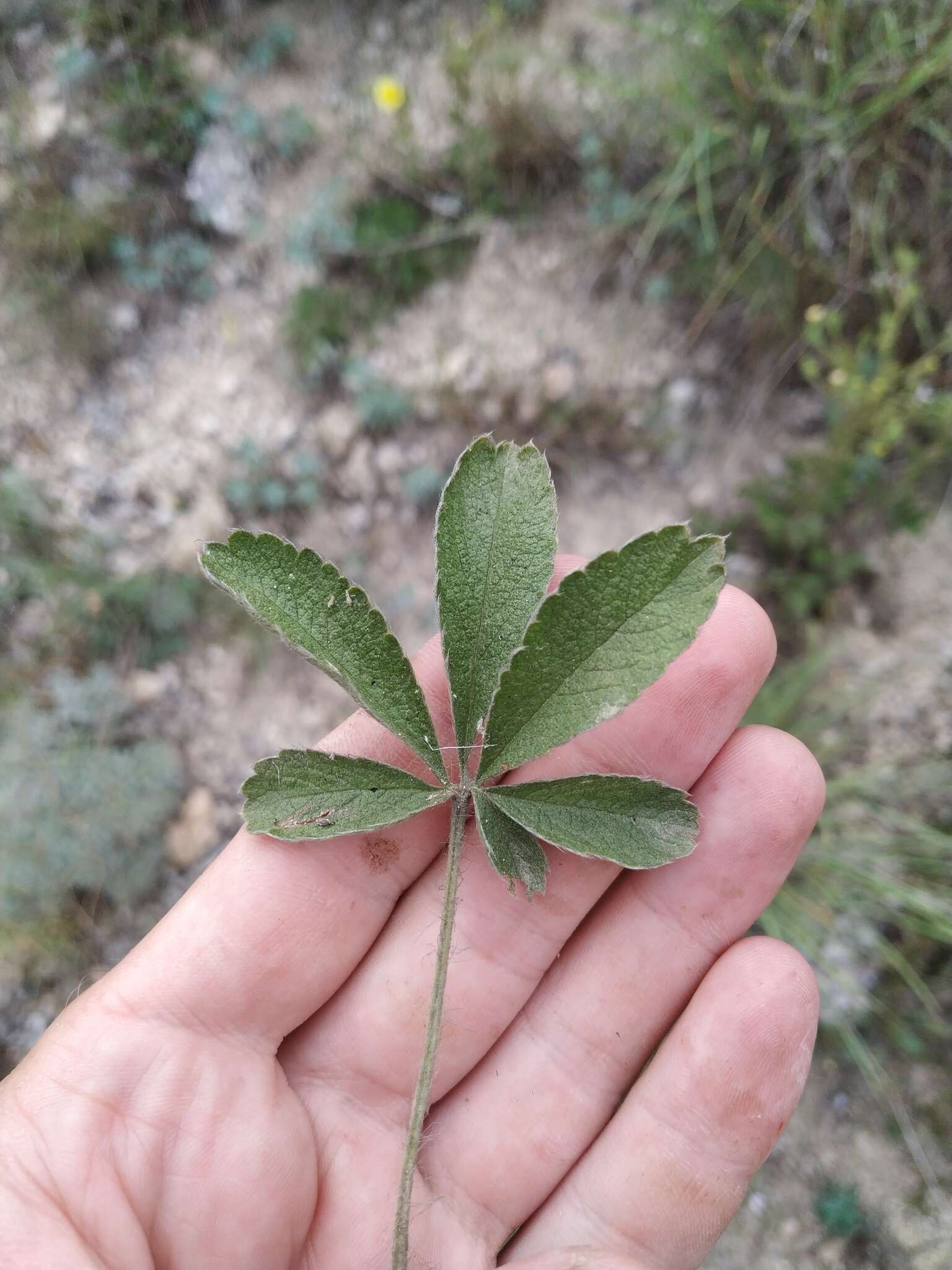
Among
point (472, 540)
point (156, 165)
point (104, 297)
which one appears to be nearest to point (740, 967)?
point (472, 540)

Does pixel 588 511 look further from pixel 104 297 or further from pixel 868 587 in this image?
pixel 104 297

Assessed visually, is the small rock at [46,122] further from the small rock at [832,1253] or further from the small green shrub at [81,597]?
the small rock at [832,1253]

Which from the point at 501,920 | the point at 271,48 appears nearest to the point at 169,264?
the point at 271,48

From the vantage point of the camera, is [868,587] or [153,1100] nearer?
[153,1100]

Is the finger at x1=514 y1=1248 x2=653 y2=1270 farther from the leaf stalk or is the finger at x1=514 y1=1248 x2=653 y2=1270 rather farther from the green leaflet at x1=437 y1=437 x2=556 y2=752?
the green leaflet at x1=437 y1=437 x2=556 y2=752

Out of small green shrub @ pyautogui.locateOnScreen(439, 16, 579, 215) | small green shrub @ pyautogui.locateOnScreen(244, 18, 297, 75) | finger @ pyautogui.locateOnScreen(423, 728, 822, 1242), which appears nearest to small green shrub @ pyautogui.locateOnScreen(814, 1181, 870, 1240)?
finger @ pyautogui.locateOnScreen(423, 728, 822, 1242)

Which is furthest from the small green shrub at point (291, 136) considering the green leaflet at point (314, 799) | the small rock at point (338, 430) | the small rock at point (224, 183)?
the green leaflet at point (314, 799)
